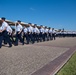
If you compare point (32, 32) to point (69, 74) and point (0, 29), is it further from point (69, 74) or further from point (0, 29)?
point (69, 74)

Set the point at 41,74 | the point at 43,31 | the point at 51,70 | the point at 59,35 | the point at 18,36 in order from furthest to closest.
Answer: the point at 59,35, the point at 43,31, the point at 18,36, the point at 51,70, the point at 41,74

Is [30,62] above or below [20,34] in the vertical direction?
below

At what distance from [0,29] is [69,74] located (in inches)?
292

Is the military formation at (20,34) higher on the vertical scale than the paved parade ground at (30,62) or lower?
higher

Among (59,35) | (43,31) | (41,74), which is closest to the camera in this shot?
(41,74)

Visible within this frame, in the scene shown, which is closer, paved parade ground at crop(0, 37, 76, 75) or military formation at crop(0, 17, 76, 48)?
paved parade ground at crop(0, 37, 76, 75)

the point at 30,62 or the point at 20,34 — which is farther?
the point at 20,34

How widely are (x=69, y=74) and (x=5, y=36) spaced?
292 inches

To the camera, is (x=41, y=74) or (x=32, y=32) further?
(x=32, y=32)

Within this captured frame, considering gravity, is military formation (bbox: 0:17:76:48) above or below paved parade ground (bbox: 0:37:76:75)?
above

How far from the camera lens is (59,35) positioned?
147 ft

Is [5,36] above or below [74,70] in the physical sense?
above

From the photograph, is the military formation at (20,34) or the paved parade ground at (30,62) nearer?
the paved parade ground at (30,62)

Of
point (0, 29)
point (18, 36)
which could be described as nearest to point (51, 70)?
point (0, 29)
